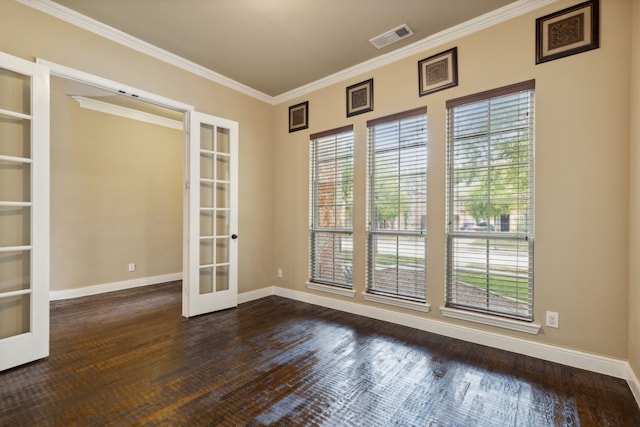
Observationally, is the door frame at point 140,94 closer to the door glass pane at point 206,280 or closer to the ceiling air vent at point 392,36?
the door glass pane at point 206,280

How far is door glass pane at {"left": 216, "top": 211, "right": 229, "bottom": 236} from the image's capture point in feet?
12.8

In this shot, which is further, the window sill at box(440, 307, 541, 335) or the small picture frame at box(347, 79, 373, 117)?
the small picture frame at box(347, 79, 373, 117)

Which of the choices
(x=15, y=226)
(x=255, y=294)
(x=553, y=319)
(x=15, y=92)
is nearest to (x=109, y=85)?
(x=15, y=92)

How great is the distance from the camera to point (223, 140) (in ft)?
13.0

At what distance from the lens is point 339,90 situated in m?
3.93

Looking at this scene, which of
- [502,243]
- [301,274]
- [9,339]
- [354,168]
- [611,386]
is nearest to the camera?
[611,386]

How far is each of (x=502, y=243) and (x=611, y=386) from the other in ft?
3.96

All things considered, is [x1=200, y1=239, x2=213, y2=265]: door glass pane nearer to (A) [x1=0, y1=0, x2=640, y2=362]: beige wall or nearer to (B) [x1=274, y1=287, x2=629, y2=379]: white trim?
(B) [x1=274, y1=287, x2=629, y2=379]: white trim

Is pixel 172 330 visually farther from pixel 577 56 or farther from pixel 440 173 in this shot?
pixel 577 56

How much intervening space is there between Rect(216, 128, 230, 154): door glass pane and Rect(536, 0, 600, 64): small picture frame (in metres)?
3.42

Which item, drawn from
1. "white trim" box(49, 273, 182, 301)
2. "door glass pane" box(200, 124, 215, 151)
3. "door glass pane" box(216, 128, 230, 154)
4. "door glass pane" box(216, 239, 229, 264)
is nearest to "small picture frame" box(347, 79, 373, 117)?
"door glass pane" box(216, 128, 230, 154)

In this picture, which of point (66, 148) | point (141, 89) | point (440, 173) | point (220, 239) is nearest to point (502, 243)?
point (440, 173)

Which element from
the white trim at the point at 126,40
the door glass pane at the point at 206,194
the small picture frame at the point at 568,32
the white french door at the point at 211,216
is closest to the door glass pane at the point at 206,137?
the white french door at the point at 211,216

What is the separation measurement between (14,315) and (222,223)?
6.74 ft
